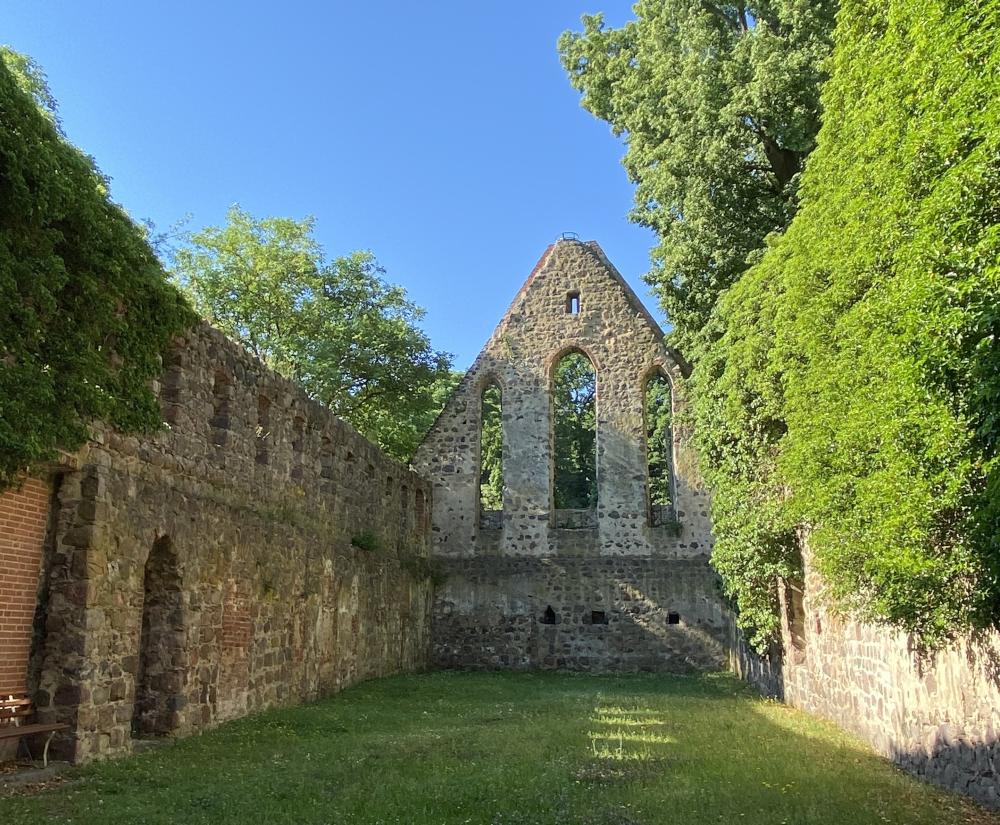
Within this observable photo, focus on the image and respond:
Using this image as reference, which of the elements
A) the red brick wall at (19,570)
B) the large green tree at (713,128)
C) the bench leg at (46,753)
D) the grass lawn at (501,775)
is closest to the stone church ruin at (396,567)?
the red brick wall at (19,570)

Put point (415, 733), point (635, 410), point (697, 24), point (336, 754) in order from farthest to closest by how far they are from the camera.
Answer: point (635, 410)
point (697, 24)
point (415, 733)
point (336, 754)

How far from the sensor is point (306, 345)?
78.8 feet

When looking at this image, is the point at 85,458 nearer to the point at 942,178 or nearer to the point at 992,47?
the point at 942,178

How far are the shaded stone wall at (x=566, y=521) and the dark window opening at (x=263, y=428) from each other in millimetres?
8544

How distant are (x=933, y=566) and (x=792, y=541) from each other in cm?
598

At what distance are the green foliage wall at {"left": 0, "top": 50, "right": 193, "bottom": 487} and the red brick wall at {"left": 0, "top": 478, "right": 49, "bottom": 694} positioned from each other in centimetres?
42

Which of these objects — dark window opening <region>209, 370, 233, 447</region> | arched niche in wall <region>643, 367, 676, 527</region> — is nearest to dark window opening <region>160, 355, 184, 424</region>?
dark window opening <region>209, 370, 233, 447</region>

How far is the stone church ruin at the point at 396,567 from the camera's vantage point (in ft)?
23.9

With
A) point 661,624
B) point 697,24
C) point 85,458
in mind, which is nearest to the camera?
point 85,458

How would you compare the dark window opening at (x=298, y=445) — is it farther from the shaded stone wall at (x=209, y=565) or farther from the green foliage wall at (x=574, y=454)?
the green foliage wall at (x=574, y=454)

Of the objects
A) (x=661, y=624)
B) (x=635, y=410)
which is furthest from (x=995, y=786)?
(x=635, y=410)

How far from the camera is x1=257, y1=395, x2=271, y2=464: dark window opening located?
452 inches

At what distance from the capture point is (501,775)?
275 inches

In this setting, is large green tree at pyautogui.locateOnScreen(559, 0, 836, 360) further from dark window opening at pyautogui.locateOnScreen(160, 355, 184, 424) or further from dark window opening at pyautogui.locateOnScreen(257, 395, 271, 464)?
dark window opening at pyautogui.locateOnScreen(160, 355, 184, 424)
